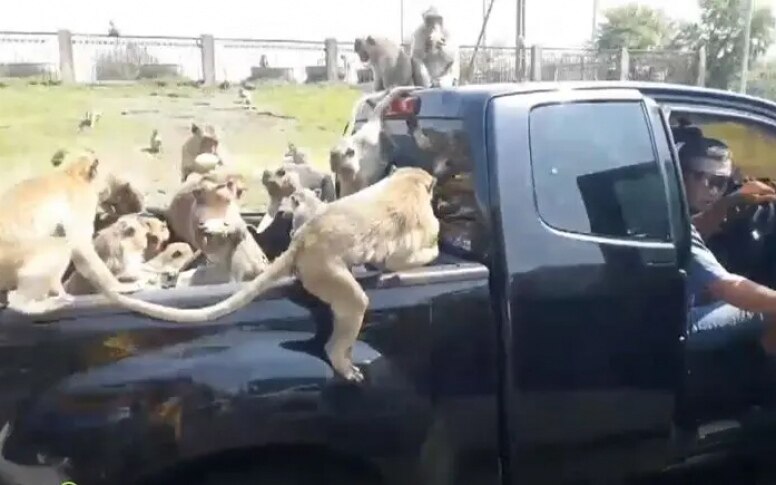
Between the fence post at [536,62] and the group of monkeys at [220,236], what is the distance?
18.2 metres

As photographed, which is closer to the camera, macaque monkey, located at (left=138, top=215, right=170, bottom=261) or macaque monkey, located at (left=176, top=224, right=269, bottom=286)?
macaque monkey, located at (left=176, top=224, right=269, bottom=286)

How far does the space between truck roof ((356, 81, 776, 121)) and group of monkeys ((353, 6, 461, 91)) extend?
6.82 ft

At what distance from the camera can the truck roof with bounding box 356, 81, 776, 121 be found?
276 centimetres

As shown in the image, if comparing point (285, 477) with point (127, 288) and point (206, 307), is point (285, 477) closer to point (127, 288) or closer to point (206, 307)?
point (206, 307)

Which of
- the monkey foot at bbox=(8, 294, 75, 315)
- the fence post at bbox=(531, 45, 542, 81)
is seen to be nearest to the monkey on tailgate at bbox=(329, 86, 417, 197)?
the monkey foot at bbox=(8, 294, 75, 315)

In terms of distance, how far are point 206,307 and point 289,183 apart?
1.36 metres

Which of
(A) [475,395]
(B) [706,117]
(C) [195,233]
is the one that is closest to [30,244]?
(C) [195,233]

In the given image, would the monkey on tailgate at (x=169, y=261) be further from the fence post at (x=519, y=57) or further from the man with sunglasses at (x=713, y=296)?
the fence post at (x=519, y=57)

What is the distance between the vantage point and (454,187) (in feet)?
9.23

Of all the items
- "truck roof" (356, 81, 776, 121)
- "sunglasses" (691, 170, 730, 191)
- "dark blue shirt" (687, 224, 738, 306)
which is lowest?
"dark blue shirt" (687, 224, 738, 306)

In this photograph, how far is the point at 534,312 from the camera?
8.43 feet

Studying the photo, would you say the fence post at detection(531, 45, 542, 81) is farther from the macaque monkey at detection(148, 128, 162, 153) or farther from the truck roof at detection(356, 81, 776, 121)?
the truck roof at detection(356, 81, 776, 121)

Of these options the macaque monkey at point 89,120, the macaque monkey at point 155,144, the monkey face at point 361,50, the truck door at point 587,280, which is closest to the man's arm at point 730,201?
the truck door at point 587,280

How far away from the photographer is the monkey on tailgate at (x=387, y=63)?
5266 mm
